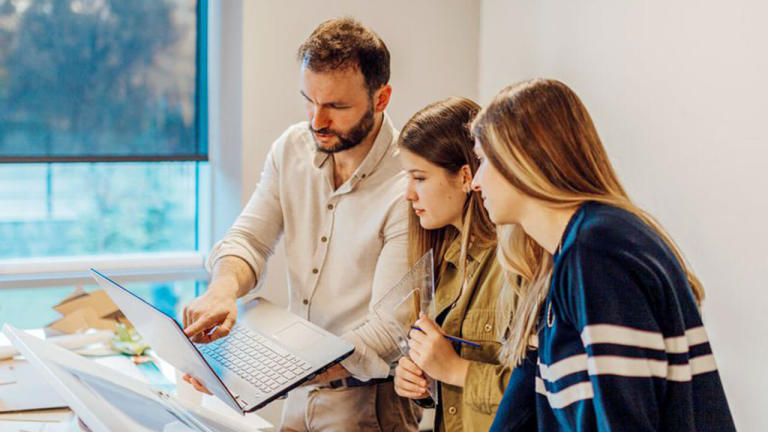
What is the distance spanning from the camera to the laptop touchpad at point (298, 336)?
1635 mm

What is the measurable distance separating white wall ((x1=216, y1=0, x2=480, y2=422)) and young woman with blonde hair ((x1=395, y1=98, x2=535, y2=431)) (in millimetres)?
1257

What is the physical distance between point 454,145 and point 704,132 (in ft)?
2.83

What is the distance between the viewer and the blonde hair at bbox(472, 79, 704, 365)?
1.12m

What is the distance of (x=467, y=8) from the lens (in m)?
3.11

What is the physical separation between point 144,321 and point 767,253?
1.44 m

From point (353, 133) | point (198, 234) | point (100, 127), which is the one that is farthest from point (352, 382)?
point (100, 127)

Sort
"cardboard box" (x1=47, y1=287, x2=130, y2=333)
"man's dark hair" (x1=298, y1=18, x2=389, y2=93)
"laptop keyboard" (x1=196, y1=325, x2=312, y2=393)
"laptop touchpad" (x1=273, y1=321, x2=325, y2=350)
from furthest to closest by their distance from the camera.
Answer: "cardboard box" (x1=47, y1=287, x2=130, y2=333) → "man's dark hair" (x1=298, y1=18, x2=389, y2=93) → "laptop touchpad" (x1=273, y1=321, x2=325, y2=350) → "laptop keyboard" (x1=196, y1=325, x2=312, y2=393)

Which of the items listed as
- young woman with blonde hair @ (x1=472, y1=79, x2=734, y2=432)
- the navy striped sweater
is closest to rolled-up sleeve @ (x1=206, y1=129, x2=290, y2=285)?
young woman with blonde hair @ (x1=472, y1=79, x2=734, y2=432)

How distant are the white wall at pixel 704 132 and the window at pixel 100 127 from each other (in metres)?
1.47

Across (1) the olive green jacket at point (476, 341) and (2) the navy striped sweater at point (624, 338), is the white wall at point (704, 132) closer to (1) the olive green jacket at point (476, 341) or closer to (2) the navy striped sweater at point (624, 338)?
(1) the olive green jacket at point (476, 341)

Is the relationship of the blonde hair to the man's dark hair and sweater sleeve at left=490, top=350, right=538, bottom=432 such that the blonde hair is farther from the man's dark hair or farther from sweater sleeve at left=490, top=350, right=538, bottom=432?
the man's dark hair

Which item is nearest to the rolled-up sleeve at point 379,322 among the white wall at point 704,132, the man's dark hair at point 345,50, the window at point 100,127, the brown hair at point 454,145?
the brown hair at point 454,145

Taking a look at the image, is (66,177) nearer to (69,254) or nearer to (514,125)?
(69,254)

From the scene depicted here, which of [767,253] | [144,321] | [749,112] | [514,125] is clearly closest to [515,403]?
[514,125]
